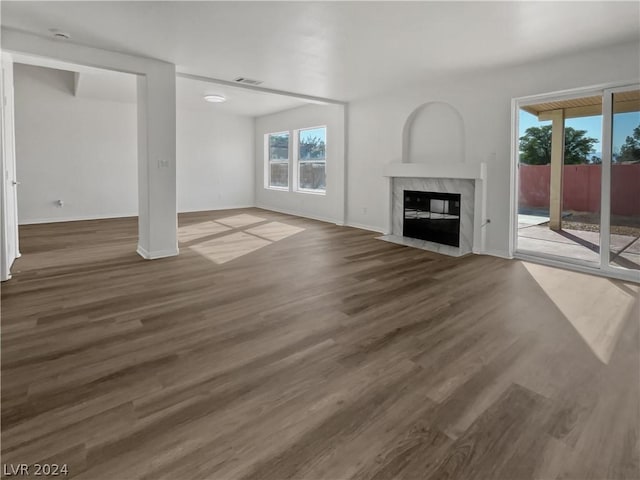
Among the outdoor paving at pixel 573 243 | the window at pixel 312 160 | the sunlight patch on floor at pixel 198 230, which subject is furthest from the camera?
the window at pixel 312 160

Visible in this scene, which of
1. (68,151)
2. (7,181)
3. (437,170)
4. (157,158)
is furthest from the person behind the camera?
(68,151)

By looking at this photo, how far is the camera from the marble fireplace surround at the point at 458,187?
524 centimetres

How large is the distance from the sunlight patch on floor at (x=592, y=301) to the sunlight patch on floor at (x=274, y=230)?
12.3 ft

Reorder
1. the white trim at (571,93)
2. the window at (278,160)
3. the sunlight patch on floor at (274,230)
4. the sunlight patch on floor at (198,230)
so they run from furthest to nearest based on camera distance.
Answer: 1. the window at (278,160)
2. the sunlight patch on floor at (274,230)
3. the sunlight patch on floor at (198,230)
4. the white trim at (571,93)

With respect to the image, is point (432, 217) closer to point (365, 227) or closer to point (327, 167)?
point (365, 227)

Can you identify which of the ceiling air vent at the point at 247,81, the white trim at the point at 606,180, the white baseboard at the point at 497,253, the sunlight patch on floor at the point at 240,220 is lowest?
the white baseboard at the point at 497,253

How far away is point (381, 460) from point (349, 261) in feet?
11.0

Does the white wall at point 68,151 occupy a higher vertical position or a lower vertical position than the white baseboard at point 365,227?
higher

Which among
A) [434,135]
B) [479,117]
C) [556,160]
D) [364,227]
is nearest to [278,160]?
[364,227]

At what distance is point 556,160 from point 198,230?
5.68m

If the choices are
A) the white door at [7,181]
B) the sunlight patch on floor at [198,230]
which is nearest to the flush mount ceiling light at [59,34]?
the white door at [7,181]

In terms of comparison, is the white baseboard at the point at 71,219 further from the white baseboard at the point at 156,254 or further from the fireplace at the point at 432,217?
the fireplace at the point at 432,217

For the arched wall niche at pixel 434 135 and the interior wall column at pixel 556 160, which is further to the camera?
the arched wall niche at pixel 434 135

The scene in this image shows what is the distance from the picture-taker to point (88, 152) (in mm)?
8164
